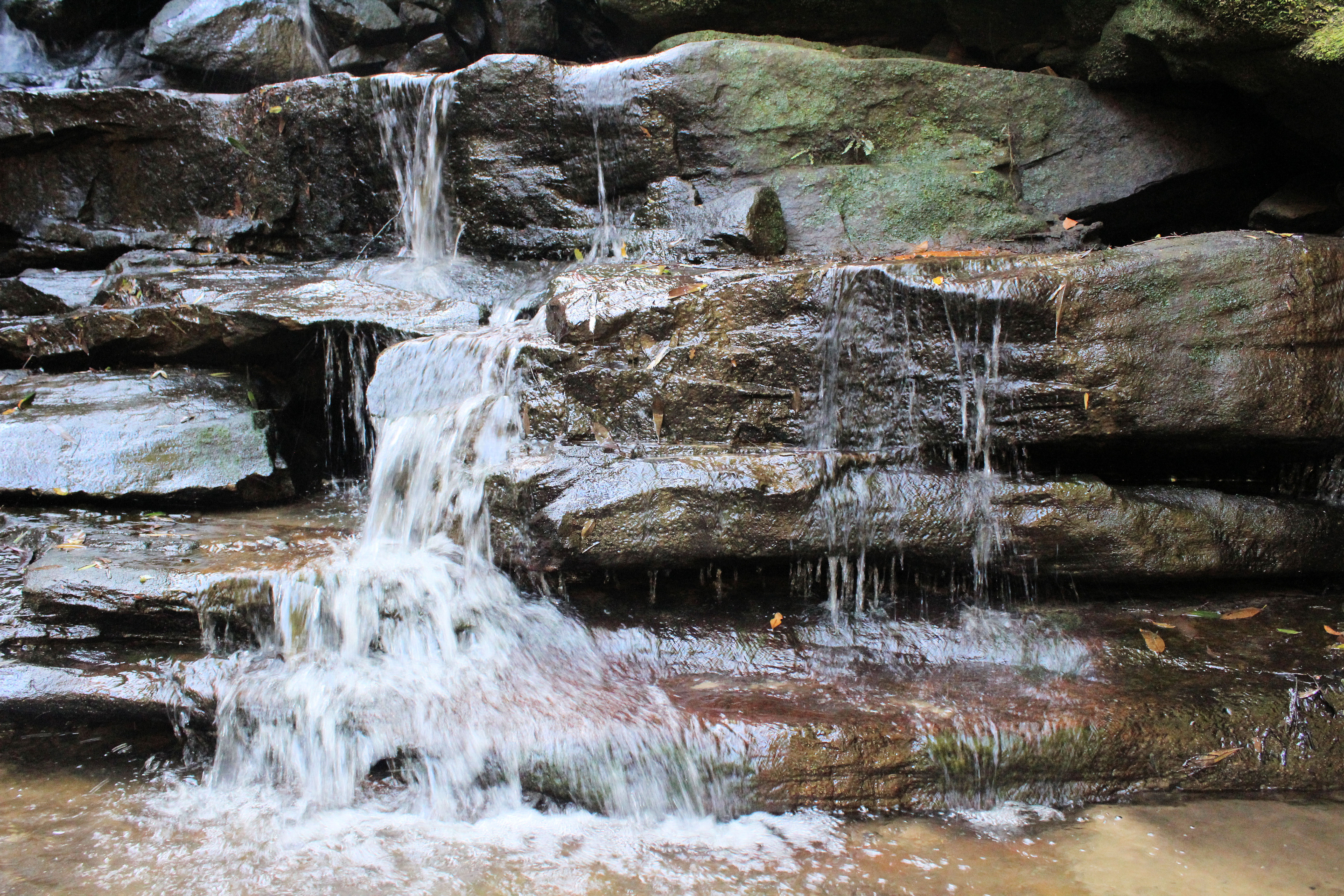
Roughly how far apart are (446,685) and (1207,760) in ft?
9.73

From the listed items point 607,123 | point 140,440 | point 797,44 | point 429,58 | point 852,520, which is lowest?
point 852,520

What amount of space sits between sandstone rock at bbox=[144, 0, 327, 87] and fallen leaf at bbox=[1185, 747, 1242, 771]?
880 centimetres

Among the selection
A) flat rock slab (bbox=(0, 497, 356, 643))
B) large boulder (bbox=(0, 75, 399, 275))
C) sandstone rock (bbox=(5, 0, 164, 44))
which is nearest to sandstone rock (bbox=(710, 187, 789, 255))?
large boulder (bbox=(0, 75, 399, 275))

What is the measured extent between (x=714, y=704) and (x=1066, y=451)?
6.74 ft

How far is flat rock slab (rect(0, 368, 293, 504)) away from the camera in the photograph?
445 centimetres

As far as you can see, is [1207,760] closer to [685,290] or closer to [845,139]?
[685,290]

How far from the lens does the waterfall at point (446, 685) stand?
9.91ft

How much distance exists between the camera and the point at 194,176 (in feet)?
21.8

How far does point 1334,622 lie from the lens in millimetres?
3680

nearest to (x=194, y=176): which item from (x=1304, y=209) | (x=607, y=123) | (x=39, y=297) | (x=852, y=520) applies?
(x=39, y=297)

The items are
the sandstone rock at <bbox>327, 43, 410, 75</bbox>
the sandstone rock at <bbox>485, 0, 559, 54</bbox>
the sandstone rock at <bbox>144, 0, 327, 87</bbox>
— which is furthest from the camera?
the sandstone rock at <bbox>327, 43, 410, 75</bbox>

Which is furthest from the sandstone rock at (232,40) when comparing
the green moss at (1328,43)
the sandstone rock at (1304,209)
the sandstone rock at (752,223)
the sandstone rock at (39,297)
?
the sandstone rock at (1304,209)

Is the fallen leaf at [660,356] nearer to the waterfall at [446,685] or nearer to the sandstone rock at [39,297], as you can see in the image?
the waterfall at [446,685]

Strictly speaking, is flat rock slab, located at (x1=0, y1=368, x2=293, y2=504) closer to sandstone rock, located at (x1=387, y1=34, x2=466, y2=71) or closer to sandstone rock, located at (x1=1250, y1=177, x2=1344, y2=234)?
sandstone rock, located at (x1=387, y1=34, x2=466, y2=71)
